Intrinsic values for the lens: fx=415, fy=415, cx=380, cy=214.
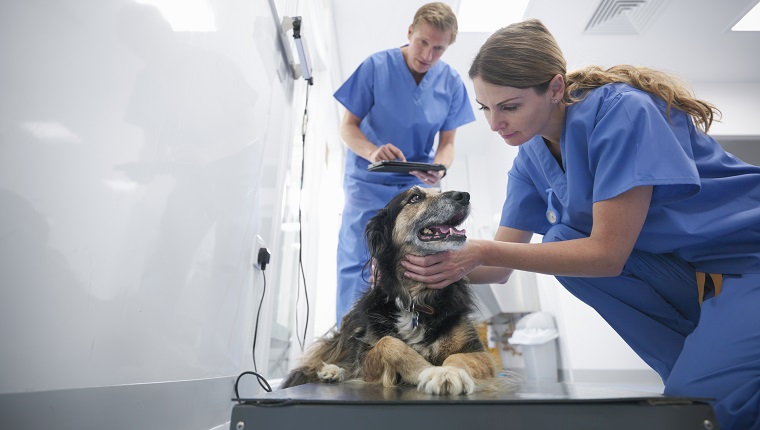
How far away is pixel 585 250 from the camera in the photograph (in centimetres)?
113

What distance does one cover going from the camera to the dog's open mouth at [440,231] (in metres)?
1.46

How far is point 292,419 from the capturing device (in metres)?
0.66

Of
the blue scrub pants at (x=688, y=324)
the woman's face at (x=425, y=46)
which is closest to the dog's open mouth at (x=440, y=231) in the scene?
the blue scrub pants at (x=688, y=324)

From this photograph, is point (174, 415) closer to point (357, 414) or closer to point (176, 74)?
point (357, 414)

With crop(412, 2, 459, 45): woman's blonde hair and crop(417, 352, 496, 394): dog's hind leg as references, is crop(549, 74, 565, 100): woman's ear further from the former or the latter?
crop(412, 2, 459, 45): woman's blonde hair

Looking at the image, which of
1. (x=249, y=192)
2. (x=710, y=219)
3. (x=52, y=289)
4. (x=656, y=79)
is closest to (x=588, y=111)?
(x=656, y=79)

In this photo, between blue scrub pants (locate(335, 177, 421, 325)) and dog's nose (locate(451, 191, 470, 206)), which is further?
blue scrub pants (locate(335, 177, 421, 325))

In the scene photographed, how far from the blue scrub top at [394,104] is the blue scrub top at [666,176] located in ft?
3.66

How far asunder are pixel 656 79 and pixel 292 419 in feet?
4.56

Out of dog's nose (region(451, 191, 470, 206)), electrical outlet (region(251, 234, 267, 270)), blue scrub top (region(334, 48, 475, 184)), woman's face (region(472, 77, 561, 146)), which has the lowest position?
electrical outlet (region(251, 234, 267, 270))

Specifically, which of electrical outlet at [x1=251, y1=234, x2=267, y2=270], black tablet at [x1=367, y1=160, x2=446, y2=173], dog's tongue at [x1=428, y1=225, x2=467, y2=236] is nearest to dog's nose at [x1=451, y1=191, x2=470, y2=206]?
dog's tongue at [x1=428, y1=225, x2=467, y2=236]

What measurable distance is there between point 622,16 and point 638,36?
41cm

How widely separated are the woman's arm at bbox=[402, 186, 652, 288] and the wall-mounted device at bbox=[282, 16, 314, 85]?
1391 mm

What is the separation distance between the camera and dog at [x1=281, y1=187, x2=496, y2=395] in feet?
3.76
